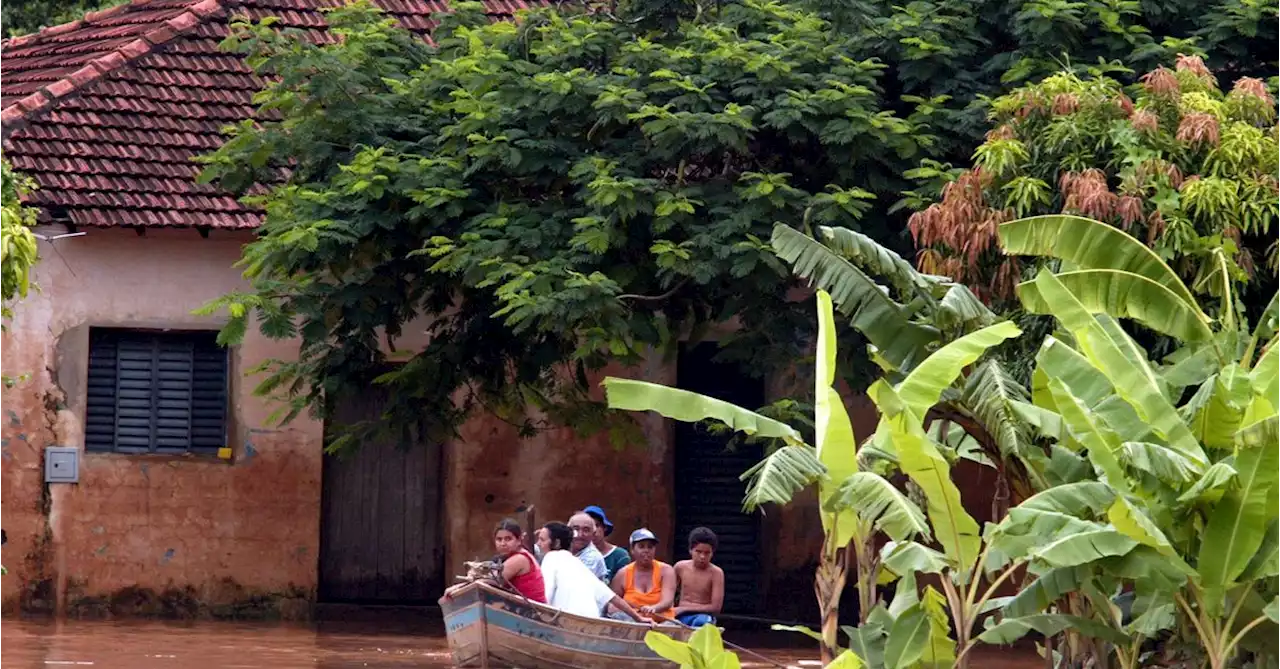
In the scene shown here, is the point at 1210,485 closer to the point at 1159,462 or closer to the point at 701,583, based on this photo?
the point at 1159,462

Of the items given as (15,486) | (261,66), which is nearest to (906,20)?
(261,66)

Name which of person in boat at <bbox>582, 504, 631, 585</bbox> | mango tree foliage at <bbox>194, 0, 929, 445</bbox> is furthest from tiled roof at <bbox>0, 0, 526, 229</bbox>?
person in boat at <bbox>582, 504, 631, 585</bbox>

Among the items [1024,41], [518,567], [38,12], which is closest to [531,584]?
[518,567]

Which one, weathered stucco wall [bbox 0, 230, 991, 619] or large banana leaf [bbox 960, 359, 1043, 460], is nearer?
large banana leaf [bbox 960, 359, 1043, 460]

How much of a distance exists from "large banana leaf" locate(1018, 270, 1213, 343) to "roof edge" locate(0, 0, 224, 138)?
10413mm

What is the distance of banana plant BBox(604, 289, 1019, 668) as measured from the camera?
10.6 metres

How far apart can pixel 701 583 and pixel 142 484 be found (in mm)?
6097

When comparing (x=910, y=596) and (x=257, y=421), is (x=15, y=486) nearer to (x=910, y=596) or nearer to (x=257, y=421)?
(x=257, y=421)

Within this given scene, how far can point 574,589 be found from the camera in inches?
559

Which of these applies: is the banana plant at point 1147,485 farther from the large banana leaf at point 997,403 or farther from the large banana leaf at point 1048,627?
the large banana leaf at point 997,403

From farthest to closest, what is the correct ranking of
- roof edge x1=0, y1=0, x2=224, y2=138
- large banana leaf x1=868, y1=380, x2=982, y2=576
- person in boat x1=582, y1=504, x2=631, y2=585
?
1. roof edge x1=0, y1=0, x2=224, y2=138
2. person in boat x1=582, y1=504, x2=631, y2=585
3. large banana leaf x1=868, y1=380, x2=982, y2=576

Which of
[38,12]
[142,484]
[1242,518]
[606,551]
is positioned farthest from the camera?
[38,12]

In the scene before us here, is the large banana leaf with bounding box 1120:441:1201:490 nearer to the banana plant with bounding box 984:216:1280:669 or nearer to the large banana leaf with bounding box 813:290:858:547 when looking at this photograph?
the banana plant with bounding box 984:216:1280:669

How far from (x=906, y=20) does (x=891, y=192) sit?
1.30m
